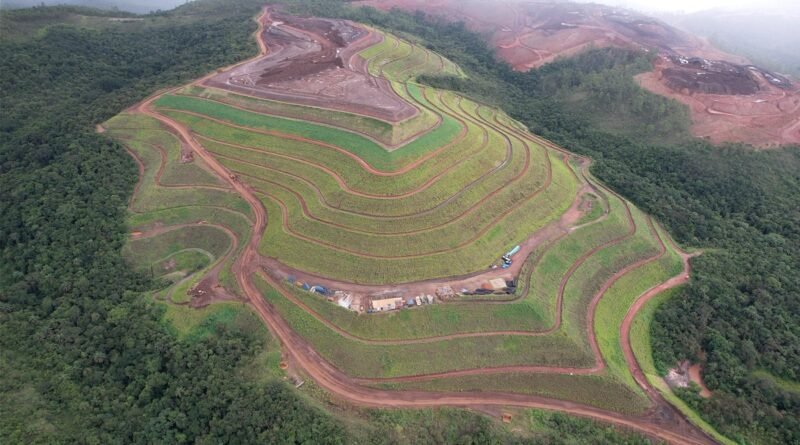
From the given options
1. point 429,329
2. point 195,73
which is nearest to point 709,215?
point 429,329

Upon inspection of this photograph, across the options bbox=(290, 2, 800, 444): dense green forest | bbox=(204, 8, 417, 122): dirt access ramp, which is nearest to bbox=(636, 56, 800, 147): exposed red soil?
bbox=(290, 2, 800, 444): dense green forest

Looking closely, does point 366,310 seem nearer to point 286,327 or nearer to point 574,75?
point 286,327

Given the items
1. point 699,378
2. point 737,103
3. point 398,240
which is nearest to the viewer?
point 699,378

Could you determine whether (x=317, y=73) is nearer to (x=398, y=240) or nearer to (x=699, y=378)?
(x=398, y=240)

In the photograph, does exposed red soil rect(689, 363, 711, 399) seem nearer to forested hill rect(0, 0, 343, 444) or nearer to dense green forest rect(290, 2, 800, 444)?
dense green forest rect(290, 2, 800, 444)

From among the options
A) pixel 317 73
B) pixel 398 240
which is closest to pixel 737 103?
pixel 398 240

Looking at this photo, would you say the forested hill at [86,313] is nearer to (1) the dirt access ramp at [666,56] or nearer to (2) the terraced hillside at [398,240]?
(2) the terraced hillside at [398,240]
